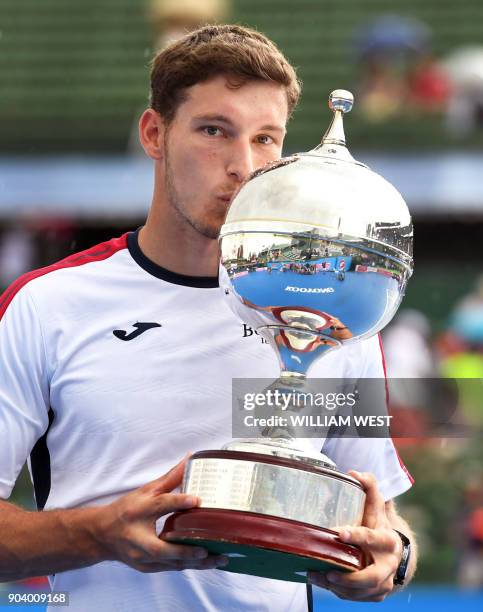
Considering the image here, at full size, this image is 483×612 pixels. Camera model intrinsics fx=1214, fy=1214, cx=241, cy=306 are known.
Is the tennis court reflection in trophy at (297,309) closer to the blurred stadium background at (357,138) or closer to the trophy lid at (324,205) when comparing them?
the trophy lid at (324,205)

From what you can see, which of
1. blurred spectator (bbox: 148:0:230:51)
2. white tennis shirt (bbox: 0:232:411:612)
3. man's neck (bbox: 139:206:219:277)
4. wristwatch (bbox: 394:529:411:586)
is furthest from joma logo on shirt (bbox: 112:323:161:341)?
blurred spectator (bbox: 148:0:230:51)

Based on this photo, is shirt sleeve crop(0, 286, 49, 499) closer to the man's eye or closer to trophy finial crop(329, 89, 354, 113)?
the man's eye

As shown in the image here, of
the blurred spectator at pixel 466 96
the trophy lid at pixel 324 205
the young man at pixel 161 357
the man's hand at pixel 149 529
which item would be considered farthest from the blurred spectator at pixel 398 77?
the man's hand at pixel 149 529

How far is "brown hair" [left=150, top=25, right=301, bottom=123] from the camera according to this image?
187 cm

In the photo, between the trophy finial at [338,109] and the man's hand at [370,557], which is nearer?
the man's hand at [370,557]

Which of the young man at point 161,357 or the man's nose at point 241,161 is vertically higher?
the man's nose at point 241,161

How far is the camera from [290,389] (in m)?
1.71

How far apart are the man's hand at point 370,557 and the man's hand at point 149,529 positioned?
0.51 feet

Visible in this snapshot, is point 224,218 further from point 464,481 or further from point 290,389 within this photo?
point 464,481

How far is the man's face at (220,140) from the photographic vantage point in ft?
Answer: 6.03

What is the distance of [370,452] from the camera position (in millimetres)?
2059

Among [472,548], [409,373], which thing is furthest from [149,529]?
[409,373]

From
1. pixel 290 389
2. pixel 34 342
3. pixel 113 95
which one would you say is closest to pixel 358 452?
pixel 290 389

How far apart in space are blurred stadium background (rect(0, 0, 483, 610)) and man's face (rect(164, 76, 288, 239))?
3.69m
